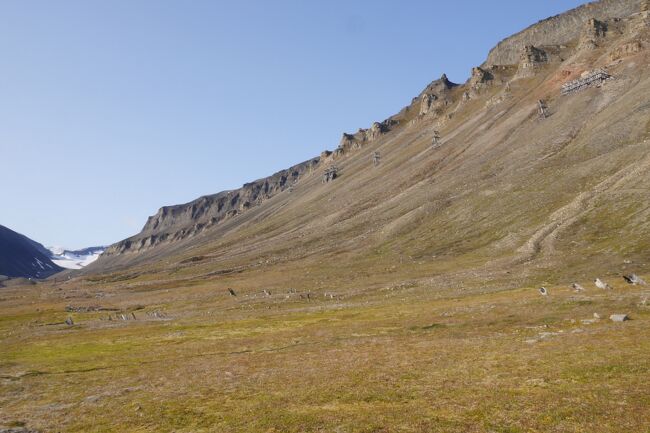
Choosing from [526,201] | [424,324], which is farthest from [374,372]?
[526,201]

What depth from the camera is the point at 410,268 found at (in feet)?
349

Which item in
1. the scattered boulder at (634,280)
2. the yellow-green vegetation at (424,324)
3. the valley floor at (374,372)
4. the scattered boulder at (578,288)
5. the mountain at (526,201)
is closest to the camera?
the valley floor at (374,372)

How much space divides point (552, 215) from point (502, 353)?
264ft

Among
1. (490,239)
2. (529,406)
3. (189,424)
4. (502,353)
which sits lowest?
(490,239)

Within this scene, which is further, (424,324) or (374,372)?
(424,324)

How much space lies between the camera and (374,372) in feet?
106

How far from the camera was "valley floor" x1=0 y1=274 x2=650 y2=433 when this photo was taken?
22.6 metres

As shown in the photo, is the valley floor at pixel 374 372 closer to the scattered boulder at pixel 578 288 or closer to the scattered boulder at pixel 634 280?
the scattered boulder at pixel 578 288

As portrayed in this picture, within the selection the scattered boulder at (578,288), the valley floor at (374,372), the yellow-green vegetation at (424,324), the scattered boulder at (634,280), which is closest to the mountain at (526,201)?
the yellow-green vegetation at (424,324)

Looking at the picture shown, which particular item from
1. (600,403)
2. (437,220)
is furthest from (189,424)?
(437,220)

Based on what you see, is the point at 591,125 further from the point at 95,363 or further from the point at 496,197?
the point at 95,363

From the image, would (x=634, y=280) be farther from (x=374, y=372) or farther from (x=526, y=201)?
(x=526, y=201)

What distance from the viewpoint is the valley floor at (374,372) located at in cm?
2263

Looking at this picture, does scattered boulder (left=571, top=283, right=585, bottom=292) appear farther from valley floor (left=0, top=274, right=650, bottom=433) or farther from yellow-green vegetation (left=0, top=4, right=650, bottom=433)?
yellow-green vegetation (left=0, top=4, right=650, bottom=433)
